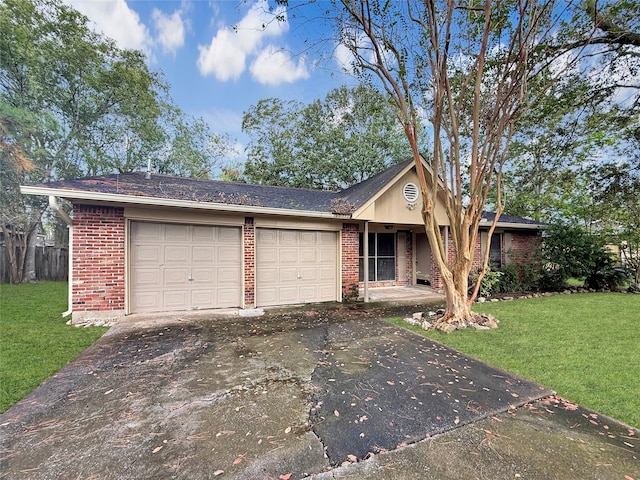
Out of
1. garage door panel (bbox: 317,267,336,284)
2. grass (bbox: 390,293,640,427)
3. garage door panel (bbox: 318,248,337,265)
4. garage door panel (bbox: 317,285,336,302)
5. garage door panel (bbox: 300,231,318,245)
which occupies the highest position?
garage door panel (bbox: 300,231,318,245)

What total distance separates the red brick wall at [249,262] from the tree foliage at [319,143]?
1113 centimetres

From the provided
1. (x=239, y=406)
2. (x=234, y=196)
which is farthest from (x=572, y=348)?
(x=234, y=196)

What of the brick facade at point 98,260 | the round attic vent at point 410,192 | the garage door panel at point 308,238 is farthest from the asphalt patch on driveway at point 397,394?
the round attic vent at point 410,192

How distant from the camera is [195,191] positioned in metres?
7.43

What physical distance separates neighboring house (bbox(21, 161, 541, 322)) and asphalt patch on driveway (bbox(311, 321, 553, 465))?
354 cm

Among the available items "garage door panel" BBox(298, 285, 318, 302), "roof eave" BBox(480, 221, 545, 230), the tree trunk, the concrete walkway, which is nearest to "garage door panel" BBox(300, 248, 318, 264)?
"garage door panel" BBox(298, 285, 318, 302)

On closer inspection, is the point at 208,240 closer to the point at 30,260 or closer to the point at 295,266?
the point at 295,266

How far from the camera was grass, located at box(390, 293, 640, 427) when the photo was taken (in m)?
3.05

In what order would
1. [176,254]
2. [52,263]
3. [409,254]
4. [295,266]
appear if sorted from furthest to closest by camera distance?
[52,263] → [409,254] → [295,266] → [176,254]

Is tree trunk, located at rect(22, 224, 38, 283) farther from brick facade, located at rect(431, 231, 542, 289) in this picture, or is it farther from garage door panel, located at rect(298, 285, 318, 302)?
brick facade, located at rect(431, 231, 542, 289)

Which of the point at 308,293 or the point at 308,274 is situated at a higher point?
the point at 308,274

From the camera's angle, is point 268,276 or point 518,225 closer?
point 268,276

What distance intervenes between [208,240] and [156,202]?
149 centimetres

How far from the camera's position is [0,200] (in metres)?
10.8
